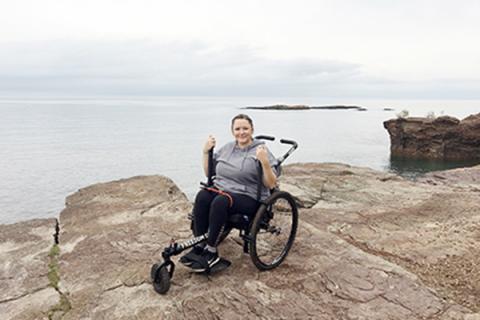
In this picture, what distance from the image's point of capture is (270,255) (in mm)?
4621

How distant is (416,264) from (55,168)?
21.4 metres

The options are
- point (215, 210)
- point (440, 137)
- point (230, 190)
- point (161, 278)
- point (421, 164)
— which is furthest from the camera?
point (440, 137)

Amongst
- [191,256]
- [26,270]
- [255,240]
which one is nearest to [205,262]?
[191,256]

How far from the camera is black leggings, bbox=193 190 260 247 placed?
13.1 feet

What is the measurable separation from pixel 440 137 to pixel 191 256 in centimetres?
2985

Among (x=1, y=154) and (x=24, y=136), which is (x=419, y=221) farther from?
(x=24, y=136)

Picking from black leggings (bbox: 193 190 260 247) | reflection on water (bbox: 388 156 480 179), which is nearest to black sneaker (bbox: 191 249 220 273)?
black leggings (bbox: 193 190 260 247)

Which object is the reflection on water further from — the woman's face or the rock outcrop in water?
the woman's face

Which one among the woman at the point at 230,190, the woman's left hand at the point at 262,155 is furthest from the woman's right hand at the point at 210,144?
the woman's left hand at the point at 262,155

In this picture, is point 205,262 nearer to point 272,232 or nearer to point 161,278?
point 161,278

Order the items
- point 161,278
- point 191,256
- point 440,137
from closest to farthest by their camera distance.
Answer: point 161,278, point 191,256, point 440,137

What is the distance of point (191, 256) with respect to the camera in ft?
13.5

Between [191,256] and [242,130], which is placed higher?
[242,130]

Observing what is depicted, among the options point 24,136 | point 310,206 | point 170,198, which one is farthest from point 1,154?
Answer: point 310,206
